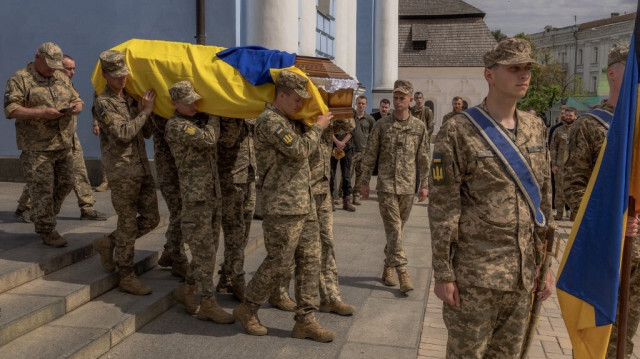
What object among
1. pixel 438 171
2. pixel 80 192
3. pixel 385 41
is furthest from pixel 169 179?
pixel 385 41

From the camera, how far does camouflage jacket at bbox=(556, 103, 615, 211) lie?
4.29 metres

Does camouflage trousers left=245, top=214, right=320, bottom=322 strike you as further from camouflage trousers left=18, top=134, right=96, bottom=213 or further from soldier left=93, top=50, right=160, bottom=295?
camouflage trousers left=18, top=134, right=96, bottom=213

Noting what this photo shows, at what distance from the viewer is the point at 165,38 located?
36.5 ft

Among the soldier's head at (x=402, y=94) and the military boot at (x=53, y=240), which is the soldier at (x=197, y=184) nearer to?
the military boot at (x=53, y=240)

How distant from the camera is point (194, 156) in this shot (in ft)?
18.4

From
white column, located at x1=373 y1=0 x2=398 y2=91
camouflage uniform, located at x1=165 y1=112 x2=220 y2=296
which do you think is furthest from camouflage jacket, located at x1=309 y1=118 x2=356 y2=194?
white column, located at x1=373 y1=0 x2=398 y2=91

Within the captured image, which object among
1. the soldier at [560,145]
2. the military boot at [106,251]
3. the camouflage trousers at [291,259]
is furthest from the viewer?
the soldier at [560,145]

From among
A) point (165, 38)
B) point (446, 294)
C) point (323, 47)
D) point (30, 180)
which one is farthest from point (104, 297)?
point (323, 47)

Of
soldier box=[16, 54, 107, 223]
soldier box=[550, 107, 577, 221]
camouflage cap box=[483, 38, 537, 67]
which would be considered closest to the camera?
camouflage cap box=[483, 38, 537, 67]

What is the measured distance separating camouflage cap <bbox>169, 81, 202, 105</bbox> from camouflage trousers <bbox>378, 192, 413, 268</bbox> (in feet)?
7.54

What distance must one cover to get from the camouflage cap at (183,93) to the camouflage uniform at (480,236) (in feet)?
8.03

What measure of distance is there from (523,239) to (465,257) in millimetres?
294

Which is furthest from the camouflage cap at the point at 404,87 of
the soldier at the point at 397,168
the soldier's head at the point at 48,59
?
the soldier's head at the point at 48,59

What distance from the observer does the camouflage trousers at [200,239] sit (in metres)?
5.59
